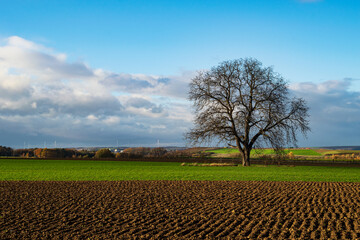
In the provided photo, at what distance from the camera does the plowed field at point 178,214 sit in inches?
418

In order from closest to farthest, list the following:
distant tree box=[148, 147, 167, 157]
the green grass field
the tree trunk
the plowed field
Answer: the plowed field < the green grass field < the tree trunk < distant tree box=[148, 147, 167, 157]

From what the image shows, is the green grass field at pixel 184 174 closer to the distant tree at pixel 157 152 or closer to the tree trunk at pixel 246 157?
the tree trunk at pixel 246 157

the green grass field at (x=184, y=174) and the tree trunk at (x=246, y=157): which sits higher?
the tree trunk at (x=246, y=157)

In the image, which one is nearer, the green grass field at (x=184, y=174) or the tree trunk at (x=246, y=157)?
the green grass field at (x=184, y=174)

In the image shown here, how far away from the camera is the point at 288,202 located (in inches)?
661

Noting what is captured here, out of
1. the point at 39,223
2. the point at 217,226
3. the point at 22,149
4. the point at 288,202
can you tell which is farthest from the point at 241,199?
the point at 22,149

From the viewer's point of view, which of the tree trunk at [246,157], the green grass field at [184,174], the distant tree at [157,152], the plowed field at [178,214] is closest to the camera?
the plowed field at [178,214]

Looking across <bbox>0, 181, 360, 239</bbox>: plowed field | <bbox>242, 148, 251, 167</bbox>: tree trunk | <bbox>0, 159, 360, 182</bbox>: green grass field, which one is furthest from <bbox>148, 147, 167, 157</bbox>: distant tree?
<bbox>0, 181, 360, 239</bbox>: plowed field

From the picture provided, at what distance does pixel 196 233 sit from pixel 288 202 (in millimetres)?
7905

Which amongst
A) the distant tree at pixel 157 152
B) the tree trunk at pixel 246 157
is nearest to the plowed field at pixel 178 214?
the tree trunk at pixel 246 157

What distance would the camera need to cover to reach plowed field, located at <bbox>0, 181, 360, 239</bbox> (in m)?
10.6

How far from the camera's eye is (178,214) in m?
13.5

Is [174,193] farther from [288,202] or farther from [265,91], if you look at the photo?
[265,91]

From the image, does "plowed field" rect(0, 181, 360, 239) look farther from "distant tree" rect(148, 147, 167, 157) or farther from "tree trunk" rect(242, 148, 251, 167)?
"distant tree" rect(148, 147, 167, 157)
